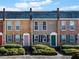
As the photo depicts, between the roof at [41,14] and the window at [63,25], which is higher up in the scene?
the roof at [41,14]

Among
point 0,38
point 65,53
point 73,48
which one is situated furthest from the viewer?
point 0,38

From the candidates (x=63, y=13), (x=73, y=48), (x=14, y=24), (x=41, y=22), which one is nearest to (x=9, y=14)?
(x=14, y=24)

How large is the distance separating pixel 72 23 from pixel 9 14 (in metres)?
10.4

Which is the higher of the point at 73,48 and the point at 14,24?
the point at 14,24

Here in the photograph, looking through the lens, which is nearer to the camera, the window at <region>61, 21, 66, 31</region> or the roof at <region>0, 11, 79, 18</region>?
the window at <region>61, 21, 66, 31</region>

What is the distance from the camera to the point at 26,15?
55.1m

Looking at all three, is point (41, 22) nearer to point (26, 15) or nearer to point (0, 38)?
point (26, 15)

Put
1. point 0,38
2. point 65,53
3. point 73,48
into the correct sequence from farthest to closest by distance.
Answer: point 0,38
point 73,48
point 65,53

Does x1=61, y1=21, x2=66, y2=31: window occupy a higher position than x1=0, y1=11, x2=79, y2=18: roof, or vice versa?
x1=0, y1=11, x2=79, y2=18: roof

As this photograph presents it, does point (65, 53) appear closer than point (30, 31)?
Yes

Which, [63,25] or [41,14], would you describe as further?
[41,14]

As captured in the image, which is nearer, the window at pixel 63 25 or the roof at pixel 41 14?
the window at pixel 63 25

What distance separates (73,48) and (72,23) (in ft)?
26.2

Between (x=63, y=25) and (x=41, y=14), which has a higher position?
(x=41, y=14)
